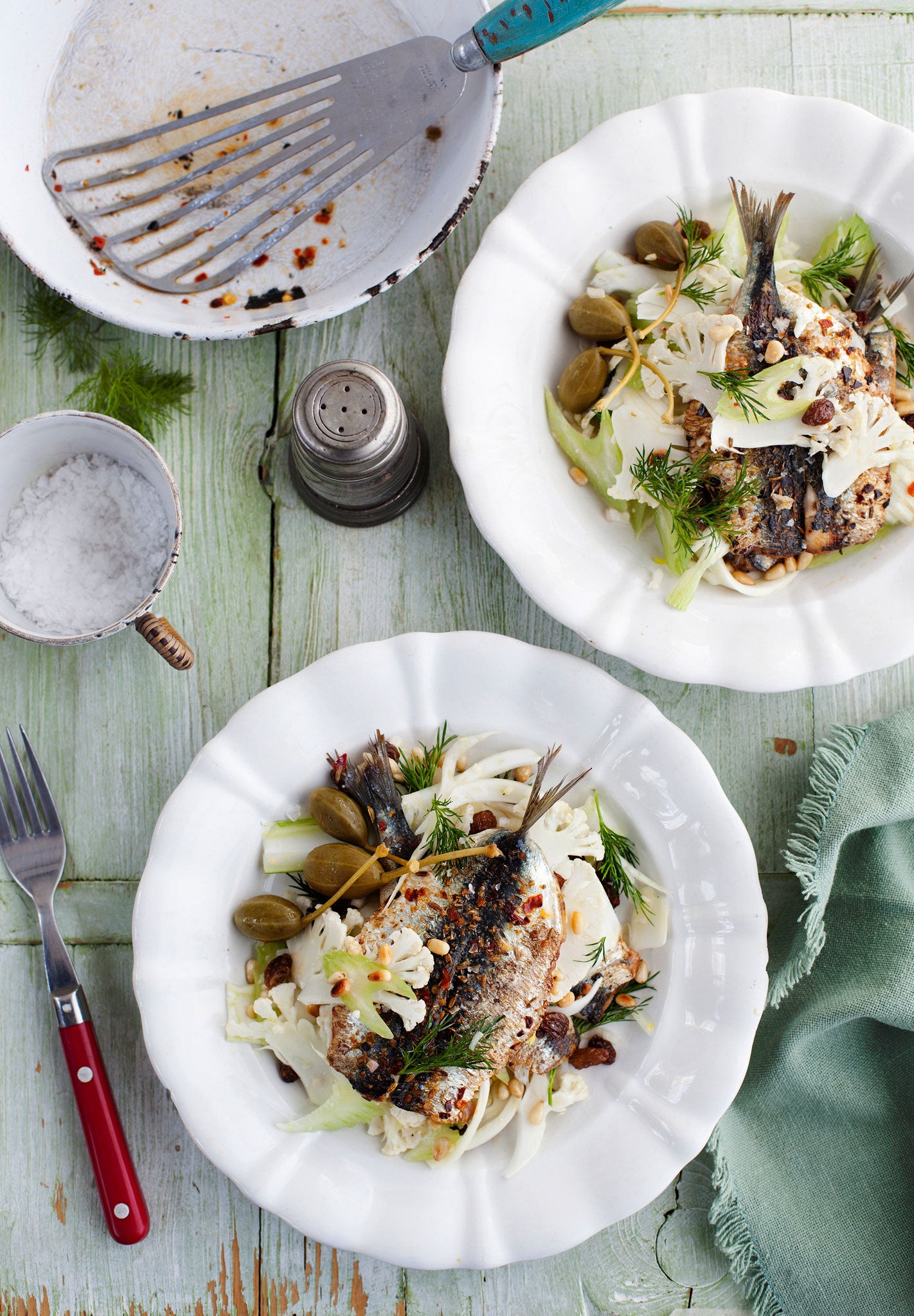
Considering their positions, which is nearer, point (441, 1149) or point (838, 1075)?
point (441, 1149)

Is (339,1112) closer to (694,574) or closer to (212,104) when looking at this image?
(694,574)

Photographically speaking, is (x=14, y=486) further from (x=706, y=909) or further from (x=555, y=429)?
(x=706, y=909)

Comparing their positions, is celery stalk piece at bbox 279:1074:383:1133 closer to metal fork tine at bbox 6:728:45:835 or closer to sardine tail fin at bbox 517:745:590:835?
sardine tail fin at bbox 517:745:590:835

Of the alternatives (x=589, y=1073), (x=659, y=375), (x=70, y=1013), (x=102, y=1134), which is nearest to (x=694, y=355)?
(x=659, y=375)

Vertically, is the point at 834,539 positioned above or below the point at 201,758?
above

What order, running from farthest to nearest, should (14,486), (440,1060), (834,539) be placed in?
1. (14,486)
2. (834,539)
3. (440,1060)

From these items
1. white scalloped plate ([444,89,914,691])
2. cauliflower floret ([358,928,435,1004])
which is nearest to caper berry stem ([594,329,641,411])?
white scalloped plate ([444,89,914,691])

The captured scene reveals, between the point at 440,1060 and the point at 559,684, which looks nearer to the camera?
the point at 440,1060

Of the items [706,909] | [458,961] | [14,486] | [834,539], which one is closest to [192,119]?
[14,486]
